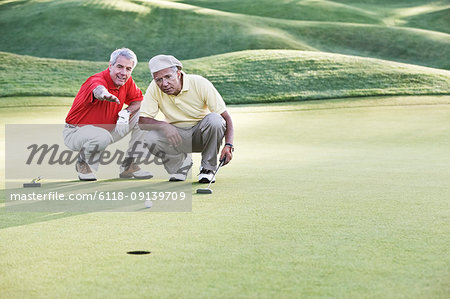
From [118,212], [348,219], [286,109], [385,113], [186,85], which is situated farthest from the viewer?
[286,109]

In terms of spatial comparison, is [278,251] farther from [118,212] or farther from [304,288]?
[118,212]

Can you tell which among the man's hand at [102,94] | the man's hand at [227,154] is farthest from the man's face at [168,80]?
the man's hand at [227,154]

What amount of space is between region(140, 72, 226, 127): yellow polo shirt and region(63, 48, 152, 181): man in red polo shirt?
381 millimetres

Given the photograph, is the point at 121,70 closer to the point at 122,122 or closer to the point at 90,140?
the point at 122,122

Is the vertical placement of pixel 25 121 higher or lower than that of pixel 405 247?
lower

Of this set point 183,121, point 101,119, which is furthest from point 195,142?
point 101,119

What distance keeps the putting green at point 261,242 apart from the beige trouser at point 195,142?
0.35 m

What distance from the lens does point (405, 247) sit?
376 centimetres

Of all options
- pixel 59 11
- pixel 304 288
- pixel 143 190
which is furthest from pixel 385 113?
pixel 59 11

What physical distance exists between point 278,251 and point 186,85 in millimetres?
3489

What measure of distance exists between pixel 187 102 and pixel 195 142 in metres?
0.46

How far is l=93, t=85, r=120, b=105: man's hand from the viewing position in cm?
659

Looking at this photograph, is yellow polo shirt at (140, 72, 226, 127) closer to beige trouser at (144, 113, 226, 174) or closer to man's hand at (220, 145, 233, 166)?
beige trouser at (144, 113, 226, 174)

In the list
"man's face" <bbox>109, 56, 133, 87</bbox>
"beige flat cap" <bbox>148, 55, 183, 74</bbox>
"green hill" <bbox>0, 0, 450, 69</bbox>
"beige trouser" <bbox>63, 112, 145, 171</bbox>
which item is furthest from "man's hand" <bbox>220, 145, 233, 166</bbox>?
"green hill" <bbox>0, 0, 450, 69</bbox>
